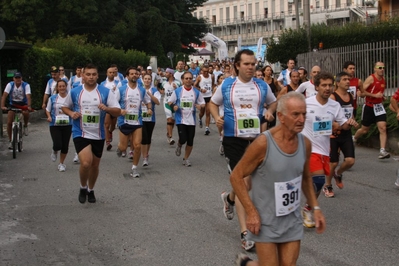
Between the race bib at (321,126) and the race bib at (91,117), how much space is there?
300 cm

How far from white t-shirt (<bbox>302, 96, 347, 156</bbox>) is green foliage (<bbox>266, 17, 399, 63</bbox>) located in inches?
879

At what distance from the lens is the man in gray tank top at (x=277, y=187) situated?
4.70 metres

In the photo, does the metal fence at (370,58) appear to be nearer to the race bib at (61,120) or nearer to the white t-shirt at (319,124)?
the race bib at (61,120)

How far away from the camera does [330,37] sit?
31188 millimetres

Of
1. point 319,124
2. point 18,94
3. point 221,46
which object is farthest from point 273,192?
point 221,46

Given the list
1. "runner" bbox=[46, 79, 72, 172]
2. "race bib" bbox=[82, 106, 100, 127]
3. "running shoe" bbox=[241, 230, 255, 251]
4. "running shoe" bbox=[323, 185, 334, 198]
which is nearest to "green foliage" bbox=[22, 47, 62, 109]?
"runner" bbox=[46, 79, 72, 172]

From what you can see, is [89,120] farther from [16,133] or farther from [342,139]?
[16,133]

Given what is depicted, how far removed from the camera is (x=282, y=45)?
3212 cm

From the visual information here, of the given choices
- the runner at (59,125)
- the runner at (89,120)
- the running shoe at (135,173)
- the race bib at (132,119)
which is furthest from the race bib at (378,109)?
the runner at (89,120)

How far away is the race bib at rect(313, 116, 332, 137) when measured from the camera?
8.31m

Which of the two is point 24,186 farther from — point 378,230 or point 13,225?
point 378,230

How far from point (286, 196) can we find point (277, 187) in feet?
0.30

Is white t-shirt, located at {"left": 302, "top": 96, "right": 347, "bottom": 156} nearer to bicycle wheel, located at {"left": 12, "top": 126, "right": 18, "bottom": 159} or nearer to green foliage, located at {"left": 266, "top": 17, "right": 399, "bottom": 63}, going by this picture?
bicycle wheel, located at {"left": 12, "top": 126, "right": 18, "bottom": 159}

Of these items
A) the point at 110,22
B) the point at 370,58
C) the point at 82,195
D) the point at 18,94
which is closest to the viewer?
the point at 82,195
